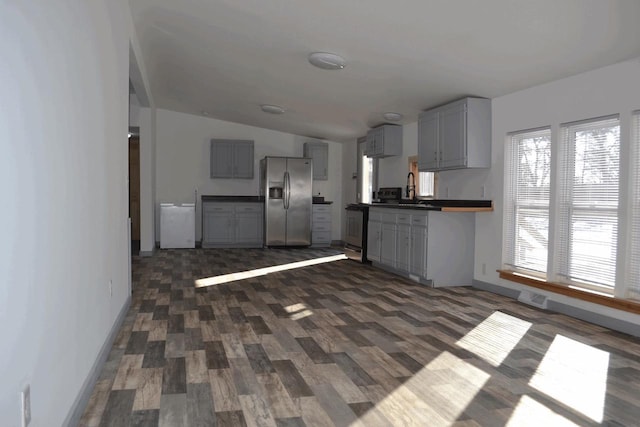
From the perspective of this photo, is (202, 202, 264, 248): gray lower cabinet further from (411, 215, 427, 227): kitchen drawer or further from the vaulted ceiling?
(411, 215, 427, 227): kitchen drawer

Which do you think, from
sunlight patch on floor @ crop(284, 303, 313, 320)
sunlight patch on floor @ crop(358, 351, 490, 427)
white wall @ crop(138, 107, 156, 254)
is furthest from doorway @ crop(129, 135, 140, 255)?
sunlight patch on floor @ crop(358, 351, 490, 427)

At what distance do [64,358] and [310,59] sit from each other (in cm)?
389

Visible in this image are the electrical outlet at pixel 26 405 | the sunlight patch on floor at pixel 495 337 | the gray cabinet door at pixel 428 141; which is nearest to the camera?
the electrical outlet at pixel 26 405

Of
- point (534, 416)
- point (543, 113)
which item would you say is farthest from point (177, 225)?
point (534, 416)

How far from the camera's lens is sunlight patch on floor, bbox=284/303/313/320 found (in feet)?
14.6

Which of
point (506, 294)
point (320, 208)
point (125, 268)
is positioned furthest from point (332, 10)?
point (320, 208)

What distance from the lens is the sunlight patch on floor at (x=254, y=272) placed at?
20.1 feet

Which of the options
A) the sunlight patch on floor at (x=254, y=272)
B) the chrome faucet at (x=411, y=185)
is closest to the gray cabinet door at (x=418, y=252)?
the chrome faucet at (x=411, y=185)

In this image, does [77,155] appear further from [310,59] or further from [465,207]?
[465,207]

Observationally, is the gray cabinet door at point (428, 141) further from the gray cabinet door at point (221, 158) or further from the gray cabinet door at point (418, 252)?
the gray cabinet door at point (221, 158)

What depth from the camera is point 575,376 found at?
3.05 meters

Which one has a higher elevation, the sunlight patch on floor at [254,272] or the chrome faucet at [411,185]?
the chrome faucet at [411,185]

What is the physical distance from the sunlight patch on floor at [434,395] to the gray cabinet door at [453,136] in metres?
3.08

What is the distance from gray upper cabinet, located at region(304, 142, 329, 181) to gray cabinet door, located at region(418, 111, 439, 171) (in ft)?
13.8
